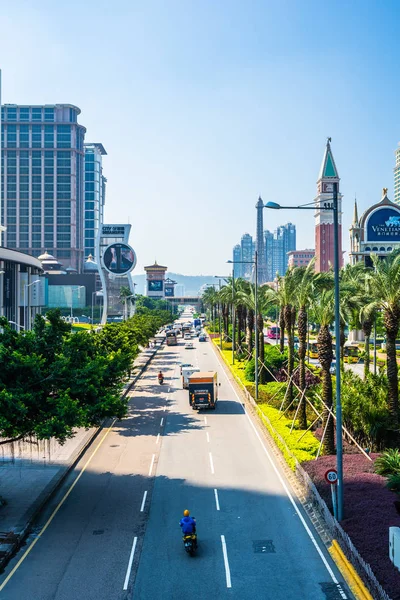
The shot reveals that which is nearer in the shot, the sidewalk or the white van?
the sidewalk

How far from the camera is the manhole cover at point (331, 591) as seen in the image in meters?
15.0

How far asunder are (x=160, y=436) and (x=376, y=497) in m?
15.6

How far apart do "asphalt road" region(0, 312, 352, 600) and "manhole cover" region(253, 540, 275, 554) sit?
0.10 ft

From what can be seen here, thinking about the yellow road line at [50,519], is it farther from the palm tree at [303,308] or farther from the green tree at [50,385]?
the palm tree at [303,308]

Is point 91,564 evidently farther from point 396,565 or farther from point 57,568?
point 396,565

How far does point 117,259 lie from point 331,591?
120m

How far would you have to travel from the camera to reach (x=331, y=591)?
606 inches

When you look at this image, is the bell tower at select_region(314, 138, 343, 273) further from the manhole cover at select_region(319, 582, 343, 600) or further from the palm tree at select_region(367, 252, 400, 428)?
the manhole cover at select_region(319, 582, 343, 600)

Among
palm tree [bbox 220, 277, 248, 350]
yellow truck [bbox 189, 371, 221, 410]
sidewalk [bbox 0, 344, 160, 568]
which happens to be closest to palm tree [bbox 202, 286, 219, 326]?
palm tree [bbox 220, 277, 248, 350]

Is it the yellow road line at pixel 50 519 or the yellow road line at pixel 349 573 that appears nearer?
the yellow road line at pixel 349 573

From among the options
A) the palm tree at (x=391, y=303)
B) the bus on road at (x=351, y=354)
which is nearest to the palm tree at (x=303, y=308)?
the palm tree at (x=391, y=303)

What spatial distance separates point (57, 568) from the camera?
1698 centimetres

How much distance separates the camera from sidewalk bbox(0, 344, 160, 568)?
19.3m

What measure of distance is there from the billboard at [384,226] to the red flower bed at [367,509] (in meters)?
70.3
